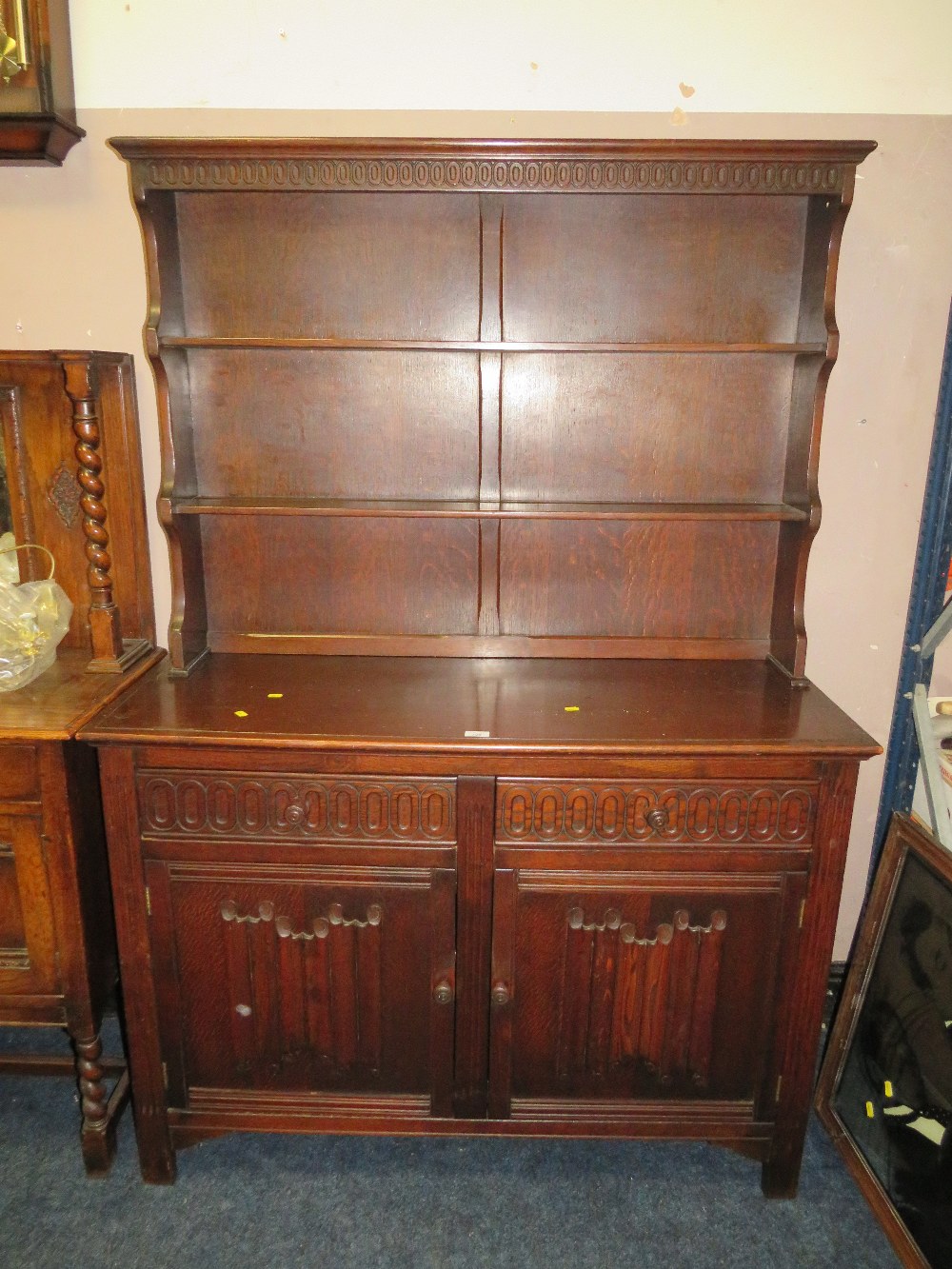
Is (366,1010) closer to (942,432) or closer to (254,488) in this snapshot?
(254,488)

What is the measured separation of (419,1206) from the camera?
1.78 m

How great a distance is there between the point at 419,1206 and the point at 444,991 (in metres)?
0.49

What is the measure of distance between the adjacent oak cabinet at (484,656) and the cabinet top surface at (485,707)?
0.01 m

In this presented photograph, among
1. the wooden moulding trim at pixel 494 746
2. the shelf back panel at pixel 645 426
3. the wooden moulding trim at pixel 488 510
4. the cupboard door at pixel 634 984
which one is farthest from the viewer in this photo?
the shelf back panel at pixel 645 426

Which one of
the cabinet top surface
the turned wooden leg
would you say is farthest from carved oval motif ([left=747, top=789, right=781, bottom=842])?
the turned wooden leg

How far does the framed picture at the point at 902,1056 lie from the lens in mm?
1616

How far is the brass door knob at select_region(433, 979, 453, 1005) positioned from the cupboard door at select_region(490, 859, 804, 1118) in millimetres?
85

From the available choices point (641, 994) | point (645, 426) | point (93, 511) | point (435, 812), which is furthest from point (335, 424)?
point (641, 994)

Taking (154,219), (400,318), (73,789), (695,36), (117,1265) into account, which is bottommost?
(117,1265)

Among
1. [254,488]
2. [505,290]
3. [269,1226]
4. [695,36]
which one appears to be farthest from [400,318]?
[269,1226]

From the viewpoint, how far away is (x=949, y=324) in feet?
6.26

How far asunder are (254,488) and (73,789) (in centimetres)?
76

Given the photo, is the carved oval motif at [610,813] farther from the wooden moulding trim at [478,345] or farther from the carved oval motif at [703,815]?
the wooden moulding trim at [478,345]

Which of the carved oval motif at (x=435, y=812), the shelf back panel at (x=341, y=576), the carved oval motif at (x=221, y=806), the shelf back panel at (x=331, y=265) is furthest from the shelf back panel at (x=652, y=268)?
the carved oval motif at (x=221, y=806)
